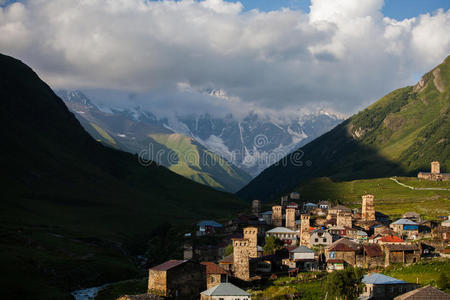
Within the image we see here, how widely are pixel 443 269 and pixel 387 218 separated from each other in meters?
72.1

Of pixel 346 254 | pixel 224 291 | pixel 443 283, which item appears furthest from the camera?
pixel 346 254

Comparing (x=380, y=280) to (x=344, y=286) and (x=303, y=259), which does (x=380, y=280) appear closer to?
(x=344, y=286)

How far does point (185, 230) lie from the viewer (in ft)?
592

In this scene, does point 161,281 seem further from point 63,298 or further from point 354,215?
point 354,215

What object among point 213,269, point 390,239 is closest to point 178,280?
point 213,269

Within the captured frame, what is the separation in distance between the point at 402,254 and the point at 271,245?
30151mm

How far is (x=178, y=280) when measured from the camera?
9006 centimetres

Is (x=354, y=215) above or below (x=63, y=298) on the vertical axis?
above

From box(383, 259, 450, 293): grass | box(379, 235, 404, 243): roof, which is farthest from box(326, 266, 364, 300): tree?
box(379, 235, 404, 243): roof

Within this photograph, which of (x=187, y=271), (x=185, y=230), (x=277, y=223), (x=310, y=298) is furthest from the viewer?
(x=185, y=230)

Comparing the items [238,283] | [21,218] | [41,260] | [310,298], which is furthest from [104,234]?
[310,298]

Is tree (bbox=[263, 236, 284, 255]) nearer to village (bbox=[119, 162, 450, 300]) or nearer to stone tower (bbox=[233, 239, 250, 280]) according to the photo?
village (bbox=[119, 162, 450, 300])

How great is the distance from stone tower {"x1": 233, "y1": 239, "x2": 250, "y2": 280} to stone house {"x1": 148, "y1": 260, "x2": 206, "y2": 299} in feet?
23.0

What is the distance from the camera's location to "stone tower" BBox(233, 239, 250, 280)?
97.7 m
